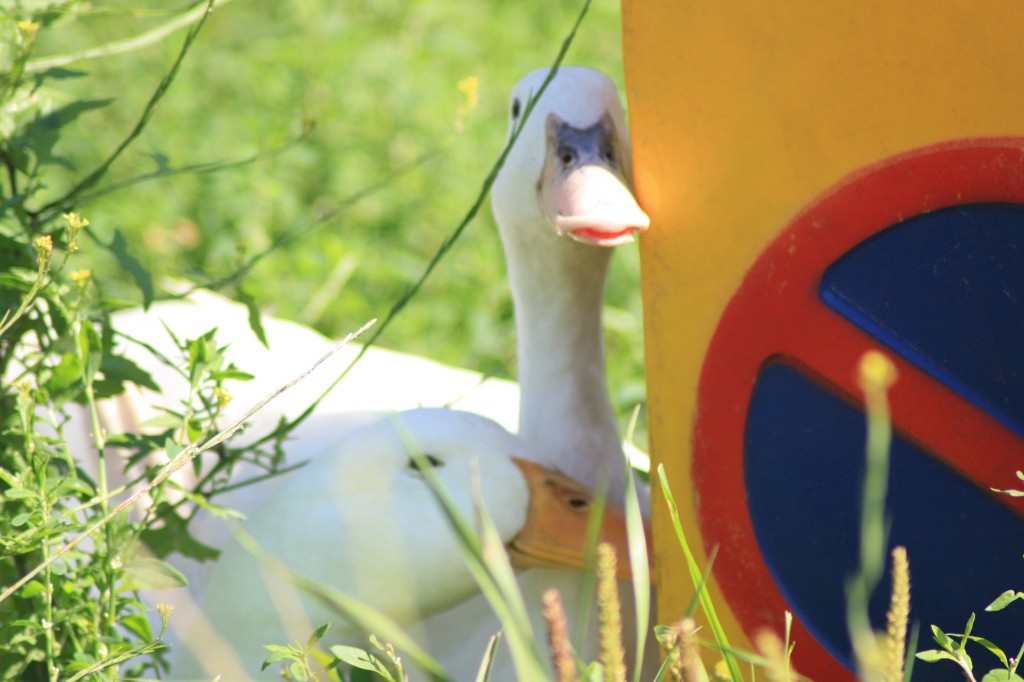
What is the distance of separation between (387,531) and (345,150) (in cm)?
243

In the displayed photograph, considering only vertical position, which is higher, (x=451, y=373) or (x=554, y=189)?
(x=554, y=189)

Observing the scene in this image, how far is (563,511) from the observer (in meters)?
1.80

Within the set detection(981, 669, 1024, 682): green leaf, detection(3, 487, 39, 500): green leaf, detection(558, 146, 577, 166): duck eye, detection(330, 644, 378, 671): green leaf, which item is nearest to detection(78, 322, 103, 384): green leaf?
detection(3, 487, 39, 500): green leaf

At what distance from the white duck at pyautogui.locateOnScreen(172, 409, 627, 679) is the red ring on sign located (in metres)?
0.30

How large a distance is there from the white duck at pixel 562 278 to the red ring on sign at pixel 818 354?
0.18 m

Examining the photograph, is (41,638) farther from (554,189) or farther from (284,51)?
(284,51)

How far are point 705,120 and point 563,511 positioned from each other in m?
0.57

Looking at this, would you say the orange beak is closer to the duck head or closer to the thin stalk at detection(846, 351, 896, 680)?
the duck head

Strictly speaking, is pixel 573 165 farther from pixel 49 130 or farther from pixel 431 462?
pixel 49 130

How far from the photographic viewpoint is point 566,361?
210cm

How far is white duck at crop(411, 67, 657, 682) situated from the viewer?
5.48ft

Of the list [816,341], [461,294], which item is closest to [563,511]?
[816,341]

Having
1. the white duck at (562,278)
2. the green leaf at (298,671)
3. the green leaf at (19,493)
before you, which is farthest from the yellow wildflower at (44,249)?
the white duck at (562,278)

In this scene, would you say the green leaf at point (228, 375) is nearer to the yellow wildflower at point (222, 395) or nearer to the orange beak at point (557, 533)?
the yellow wildflower at point (222, 395)
